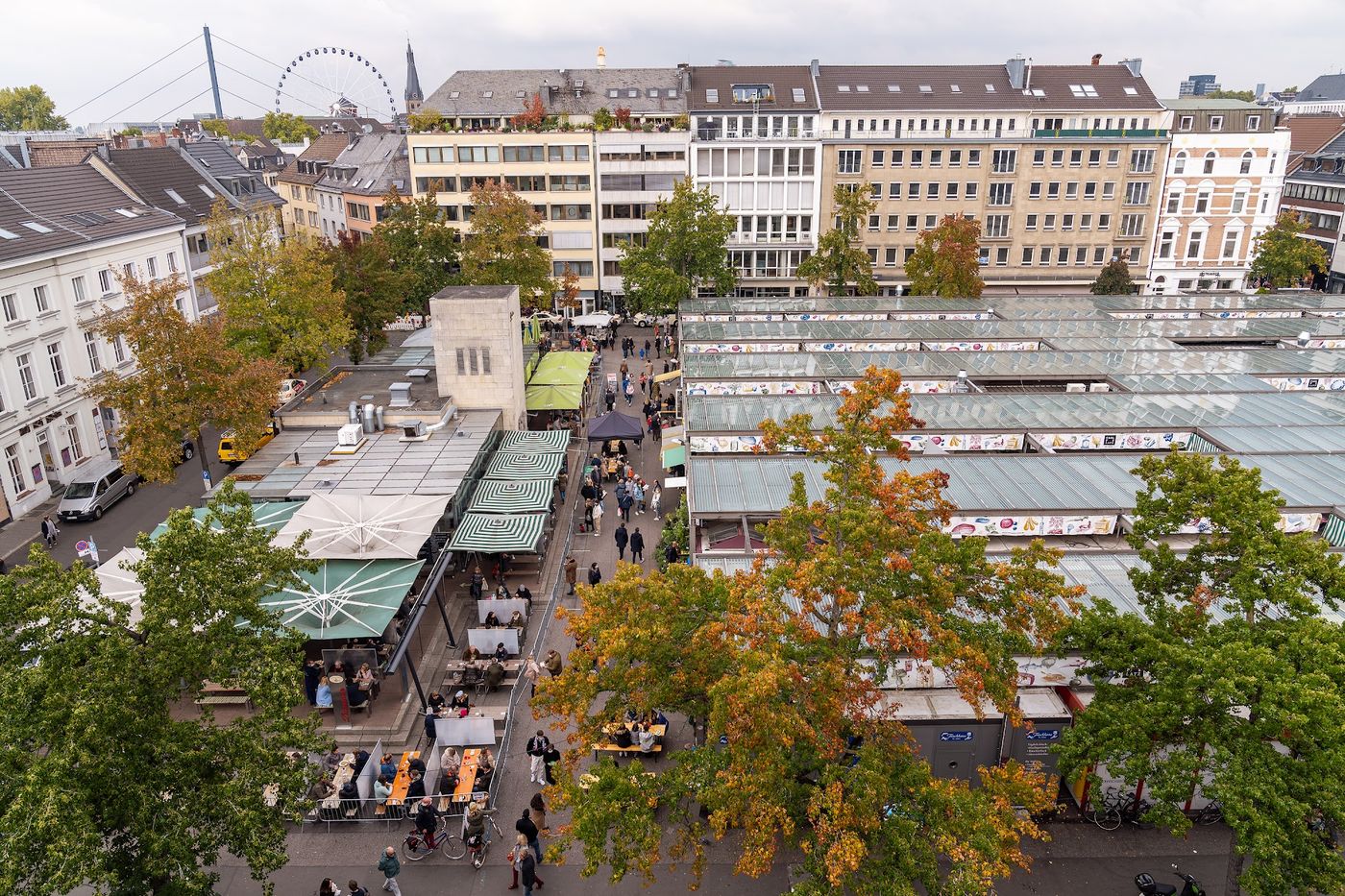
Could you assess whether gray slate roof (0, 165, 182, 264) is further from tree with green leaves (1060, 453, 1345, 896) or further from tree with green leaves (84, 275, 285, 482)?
tree with green leaves (1060, 453, 1345, 896)

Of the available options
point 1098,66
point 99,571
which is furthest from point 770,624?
point 1098,66

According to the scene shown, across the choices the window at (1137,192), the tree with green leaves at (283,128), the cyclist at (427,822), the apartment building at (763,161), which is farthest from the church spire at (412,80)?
the cyclist at (427,822)

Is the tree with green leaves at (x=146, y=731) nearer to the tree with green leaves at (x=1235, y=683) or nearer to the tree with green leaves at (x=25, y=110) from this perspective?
the tree with green leaves at (x=1235, y=683)

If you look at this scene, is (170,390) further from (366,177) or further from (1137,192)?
(1137,192)

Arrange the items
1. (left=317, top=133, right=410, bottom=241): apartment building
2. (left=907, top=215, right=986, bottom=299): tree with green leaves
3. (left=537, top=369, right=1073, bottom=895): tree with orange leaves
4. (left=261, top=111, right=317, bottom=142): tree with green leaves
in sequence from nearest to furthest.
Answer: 1. (left=537, top=369, right=1073, bottom=895): tree with orange leaves
2. (left=907, top=215, right=986, bottom=299): tree with green leaves
3. (left=317, top=133, right=410, bottom=241): apartment building
4. (left=261, top=111, right=317, bottom=142): tree with green leaves

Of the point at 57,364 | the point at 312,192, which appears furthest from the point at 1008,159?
the point at 312,192

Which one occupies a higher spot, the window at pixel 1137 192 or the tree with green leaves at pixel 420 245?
the window at pixel 1137 192

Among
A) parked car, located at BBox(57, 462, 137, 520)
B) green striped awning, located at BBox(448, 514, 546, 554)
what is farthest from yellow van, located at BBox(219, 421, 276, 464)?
green striped awning, located at BBox(448, 514, 546, 554)
